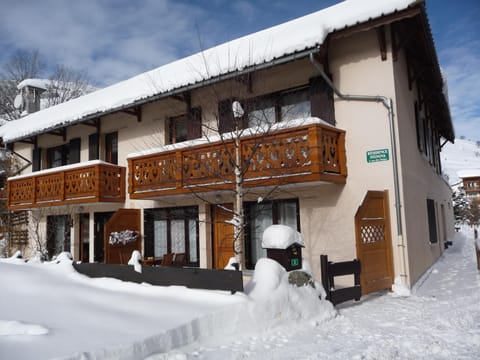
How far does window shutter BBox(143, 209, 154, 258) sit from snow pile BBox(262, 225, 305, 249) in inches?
240

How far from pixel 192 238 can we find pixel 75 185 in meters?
4.16

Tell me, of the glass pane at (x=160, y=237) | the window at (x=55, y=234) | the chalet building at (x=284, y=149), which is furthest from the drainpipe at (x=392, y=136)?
the window at (x=55, y=234)

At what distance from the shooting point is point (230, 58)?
405 inches

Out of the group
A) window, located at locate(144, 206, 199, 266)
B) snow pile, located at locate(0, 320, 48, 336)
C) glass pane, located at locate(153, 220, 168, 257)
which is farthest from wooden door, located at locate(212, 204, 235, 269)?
Answer: snow pile, located at locate(0, 320, 48, 336)

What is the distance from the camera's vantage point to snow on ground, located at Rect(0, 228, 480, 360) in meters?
4.08

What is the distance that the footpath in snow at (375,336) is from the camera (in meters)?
4.41

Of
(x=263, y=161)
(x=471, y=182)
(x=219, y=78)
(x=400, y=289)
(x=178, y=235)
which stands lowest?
(x=400, y=289)

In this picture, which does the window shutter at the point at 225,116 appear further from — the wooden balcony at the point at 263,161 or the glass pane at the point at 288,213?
the glass pane at the point at 288,213

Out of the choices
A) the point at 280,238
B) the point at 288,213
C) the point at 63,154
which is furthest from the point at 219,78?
the point at 63,154

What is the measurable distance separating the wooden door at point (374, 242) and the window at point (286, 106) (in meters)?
2.17

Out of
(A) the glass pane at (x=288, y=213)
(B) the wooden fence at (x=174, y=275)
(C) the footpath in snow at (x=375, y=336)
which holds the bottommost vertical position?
(C) the footpath in snow at (x=375, y=336)

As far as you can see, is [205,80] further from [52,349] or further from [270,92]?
[52,349]

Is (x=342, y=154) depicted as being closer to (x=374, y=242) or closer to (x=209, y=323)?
(x=374, y=242)

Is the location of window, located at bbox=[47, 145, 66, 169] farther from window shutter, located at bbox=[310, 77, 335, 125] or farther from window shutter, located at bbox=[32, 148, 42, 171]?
window shutter, located at bbox=[310, 77, 335, 125]
